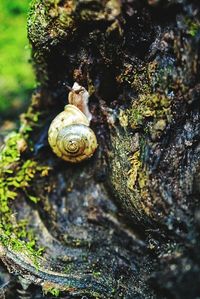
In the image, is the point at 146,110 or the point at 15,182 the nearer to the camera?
the point at 146,110

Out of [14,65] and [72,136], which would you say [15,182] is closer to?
[72,136]

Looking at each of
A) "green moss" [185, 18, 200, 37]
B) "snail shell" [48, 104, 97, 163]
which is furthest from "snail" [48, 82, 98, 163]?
"green moss" [185, 18, 200, 37]

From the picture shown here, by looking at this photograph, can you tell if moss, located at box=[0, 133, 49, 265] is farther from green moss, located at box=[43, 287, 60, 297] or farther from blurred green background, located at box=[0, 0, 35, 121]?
blurred green background, located at box=[0, 0, 35, 121]

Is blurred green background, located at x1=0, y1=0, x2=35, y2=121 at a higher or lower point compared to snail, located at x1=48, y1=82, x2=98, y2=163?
higher

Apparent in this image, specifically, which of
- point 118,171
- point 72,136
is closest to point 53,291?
point 118,171

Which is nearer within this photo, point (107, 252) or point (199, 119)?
point (199, 119)

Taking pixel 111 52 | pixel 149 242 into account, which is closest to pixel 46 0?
pixel 111 52

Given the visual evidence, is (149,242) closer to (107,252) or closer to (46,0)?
(107,252)

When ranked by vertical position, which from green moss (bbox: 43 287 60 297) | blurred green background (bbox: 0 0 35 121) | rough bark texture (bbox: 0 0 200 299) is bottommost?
green moss (bbox: 43 287 60 297)
